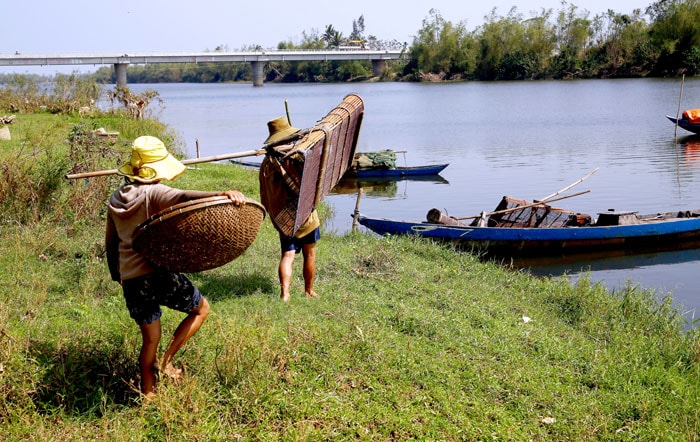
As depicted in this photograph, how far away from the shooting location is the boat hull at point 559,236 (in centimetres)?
1172

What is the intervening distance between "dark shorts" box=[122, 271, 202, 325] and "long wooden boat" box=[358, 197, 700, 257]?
7682 millimetres

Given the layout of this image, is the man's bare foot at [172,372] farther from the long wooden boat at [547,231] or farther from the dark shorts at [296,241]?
the long wooden boat at [547,231]

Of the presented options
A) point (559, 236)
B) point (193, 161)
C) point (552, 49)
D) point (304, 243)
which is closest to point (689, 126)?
point (559, 236)

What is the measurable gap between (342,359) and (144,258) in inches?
A: 66.6

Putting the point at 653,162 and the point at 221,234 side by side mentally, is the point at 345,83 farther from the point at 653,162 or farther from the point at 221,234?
the point at 221,234

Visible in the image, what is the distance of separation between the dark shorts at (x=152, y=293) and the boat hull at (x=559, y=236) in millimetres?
7784

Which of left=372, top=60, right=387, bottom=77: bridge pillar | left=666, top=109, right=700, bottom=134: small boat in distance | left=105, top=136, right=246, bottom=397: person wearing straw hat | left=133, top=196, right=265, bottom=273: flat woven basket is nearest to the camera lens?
left=133, top=196, right=265, bottom=273: flat woven basket

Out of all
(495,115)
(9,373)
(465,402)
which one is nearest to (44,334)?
(9,373)

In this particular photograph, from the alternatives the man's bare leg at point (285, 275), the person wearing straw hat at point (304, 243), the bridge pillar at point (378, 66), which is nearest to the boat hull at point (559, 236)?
the person wearing straw hat at point (304, 243)

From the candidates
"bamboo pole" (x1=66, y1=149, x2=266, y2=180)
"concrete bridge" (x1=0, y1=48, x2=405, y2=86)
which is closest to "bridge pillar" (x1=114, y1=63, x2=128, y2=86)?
"concrete bridge" (x1=0, y1=48, x2=405, y2=86)

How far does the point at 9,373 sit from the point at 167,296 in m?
1.06

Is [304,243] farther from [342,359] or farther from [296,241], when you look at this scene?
[342,359]

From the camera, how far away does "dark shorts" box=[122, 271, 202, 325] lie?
4.02 m

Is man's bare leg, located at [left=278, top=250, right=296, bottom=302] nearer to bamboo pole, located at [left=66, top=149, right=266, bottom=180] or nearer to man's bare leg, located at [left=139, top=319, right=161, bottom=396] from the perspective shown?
bamboo pole, located at [left=66, top=149, right=266, bottom=180]
